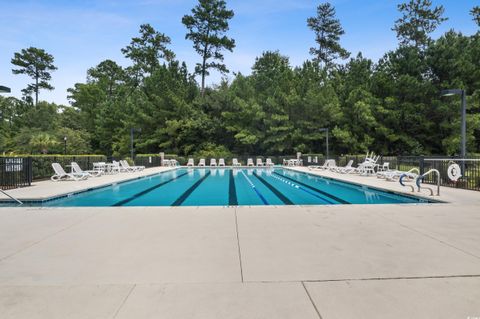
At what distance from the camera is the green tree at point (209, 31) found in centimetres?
3578

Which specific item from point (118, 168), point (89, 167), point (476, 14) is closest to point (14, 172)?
point (89, 167)

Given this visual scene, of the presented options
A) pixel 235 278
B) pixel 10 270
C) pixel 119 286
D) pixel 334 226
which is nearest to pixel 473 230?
pixel 334 226

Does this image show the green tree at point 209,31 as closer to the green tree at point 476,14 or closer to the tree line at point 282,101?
the tree line at point 282,101

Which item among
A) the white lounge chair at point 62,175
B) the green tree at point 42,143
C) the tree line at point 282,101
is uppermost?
the tree line at point 282,101

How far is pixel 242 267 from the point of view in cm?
310

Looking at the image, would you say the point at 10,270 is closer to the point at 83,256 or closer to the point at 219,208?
the point at 83,256

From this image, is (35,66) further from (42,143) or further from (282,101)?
(282,101)

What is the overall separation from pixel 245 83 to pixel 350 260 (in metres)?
30.2

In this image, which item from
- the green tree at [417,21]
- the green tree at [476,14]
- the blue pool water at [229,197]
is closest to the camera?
the blue pool water at [229,197]

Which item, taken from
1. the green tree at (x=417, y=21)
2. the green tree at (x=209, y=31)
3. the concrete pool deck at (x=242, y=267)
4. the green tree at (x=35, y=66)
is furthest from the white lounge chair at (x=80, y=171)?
the green tree at (x=35, y=66)

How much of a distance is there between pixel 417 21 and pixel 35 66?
49983mm

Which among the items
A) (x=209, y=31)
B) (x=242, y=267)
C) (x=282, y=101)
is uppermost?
(x=209, y=31)

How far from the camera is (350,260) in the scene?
3289 millimetres

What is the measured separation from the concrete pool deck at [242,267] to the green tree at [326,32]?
36.5 meters
